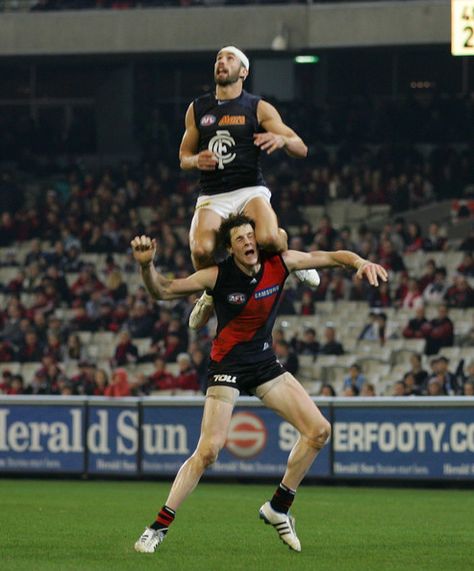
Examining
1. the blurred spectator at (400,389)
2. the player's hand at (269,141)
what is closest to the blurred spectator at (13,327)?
the blurred spectator at (400,389)

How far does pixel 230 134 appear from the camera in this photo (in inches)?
445

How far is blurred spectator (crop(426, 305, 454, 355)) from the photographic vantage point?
22797mm

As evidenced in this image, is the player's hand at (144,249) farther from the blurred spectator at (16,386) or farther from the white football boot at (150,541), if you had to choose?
the blurred spectator at (16,386)

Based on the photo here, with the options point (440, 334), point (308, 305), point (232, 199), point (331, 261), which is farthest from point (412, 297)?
point (331, 261)

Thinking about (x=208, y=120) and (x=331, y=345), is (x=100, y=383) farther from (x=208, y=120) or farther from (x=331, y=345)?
(x=208, y=120)

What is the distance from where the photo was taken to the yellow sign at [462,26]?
17.2m

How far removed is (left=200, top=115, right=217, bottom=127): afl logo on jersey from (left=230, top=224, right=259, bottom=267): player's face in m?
1.17

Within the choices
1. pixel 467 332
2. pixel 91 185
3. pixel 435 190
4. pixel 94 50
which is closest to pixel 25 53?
pixel 94 50

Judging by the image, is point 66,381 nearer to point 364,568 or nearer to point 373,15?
point 373,15

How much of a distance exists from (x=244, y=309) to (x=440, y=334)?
12457mm

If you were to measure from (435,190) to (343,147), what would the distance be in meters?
2.30

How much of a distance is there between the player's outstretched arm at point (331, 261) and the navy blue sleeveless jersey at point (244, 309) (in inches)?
3.1

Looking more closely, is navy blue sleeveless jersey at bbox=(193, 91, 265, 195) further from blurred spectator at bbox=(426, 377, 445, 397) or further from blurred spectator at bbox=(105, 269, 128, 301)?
blurred spectator at bbox=(105, 269, 128, 301)

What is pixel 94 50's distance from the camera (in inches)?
1149
